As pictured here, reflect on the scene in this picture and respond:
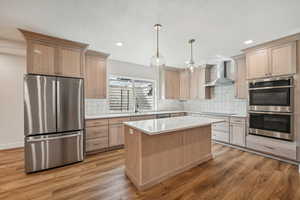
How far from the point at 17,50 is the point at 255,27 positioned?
528cm

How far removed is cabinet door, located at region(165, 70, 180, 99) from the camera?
5.36 m

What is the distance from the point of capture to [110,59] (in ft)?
14.0

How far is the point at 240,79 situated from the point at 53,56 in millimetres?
4548

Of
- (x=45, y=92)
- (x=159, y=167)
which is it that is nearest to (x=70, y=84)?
(x=45, y=92)

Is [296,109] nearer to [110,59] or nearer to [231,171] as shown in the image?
[231,171]

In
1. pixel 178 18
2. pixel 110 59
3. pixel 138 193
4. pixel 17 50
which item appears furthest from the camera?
pixel 110 59

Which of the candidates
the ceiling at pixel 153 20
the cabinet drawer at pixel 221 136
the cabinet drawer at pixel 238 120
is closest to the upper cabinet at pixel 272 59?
the ceiling at pixel 153 20

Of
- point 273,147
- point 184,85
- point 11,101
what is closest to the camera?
point 273,147

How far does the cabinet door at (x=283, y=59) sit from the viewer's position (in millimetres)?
2773

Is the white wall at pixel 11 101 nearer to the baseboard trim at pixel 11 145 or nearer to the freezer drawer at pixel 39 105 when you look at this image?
the baseboard trim at pixel 11 145

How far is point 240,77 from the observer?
386 cm

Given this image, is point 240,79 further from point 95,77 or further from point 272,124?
point 95,77

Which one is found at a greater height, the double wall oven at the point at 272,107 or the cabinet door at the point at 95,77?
the cabinet door at the point at 95,77

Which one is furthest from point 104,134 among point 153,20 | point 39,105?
point 153,20
